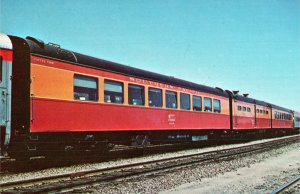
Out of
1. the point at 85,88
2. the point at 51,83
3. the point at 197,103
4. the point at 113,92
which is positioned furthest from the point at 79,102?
the point at 197,103

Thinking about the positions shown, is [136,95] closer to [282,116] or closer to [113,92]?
[113,92]

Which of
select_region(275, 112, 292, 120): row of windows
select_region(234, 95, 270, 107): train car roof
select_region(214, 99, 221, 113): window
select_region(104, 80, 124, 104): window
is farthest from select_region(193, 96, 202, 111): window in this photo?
select_region(275, 112, 292, 120): row of windows

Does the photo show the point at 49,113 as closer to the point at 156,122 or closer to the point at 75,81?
the point at 75,81

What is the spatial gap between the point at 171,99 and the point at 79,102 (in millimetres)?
5754

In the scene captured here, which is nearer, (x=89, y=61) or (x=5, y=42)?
(x=5, y=42)

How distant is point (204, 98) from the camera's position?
718 inches

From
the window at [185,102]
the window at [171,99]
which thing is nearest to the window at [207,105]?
the window at [185,102]

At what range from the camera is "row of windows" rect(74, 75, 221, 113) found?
1020 cm

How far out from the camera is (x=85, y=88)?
33.8ft

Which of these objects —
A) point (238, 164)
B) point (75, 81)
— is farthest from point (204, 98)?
point (75, 81)

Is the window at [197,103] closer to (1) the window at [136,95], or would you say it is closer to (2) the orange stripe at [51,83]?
(1) the window at [136,95]

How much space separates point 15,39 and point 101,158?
197 inches

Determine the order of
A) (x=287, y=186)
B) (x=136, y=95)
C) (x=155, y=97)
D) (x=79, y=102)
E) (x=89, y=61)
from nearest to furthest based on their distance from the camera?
1. (x=287, y=186)
2. (x=79, y=102)
3. (x=89, y=61)
4. (x=136, y=95)
5. (x=155, y=97)

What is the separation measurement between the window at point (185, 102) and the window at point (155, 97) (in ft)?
6.21
